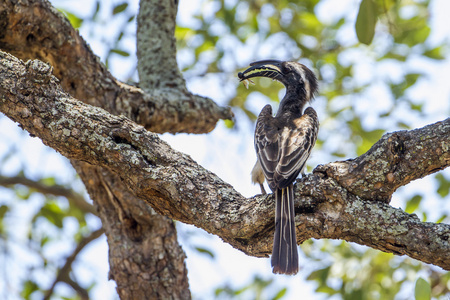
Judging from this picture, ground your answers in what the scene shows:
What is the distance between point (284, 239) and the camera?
8.13 feet

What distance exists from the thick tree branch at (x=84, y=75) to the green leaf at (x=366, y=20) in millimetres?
1696

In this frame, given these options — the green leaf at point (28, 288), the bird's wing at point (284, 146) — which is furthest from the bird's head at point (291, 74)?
the green leaf at point (28, 288)

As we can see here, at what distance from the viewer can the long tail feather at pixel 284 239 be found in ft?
8.04

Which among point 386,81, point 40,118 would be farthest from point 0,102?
point 386,81

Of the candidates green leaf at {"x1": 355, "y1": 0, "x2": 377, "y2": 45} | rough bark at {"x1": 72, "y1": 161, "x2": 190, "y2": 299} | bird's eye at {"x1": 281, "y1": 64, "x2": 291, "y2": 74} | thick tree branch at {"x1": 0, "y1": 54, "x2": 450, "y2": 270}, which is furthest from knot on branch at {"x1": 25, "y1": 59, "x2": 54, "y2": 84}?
bird's eye at {"x1": 281, "y1": 64, "x2": 291, "y2": 74}

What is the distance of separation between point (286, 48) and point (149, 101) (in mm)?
2073

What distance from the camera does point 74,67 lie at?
3734mm

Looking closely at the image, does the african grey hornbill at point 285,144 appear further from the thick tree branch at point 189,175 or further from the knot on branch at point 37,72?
the knot on branch at point 37,72

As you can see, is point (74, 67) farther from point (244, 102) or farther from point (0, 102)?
point (244, 102)

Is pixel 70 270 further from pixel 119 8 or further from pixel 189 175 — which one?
pixel 189 175

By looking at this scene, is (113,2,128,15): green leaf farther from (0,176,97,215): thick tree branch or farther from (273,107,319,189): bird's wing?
(273,107,319,189): bird's wing

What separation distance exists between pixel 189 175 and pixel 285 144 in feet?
3.30

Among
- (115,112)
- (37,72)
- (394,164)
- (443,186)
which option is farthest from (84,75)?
(443,186)

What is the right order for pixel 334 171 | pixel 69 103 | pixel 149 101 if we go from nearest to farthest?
pixel 334 171
pixel 69 103
pixel 149 101
